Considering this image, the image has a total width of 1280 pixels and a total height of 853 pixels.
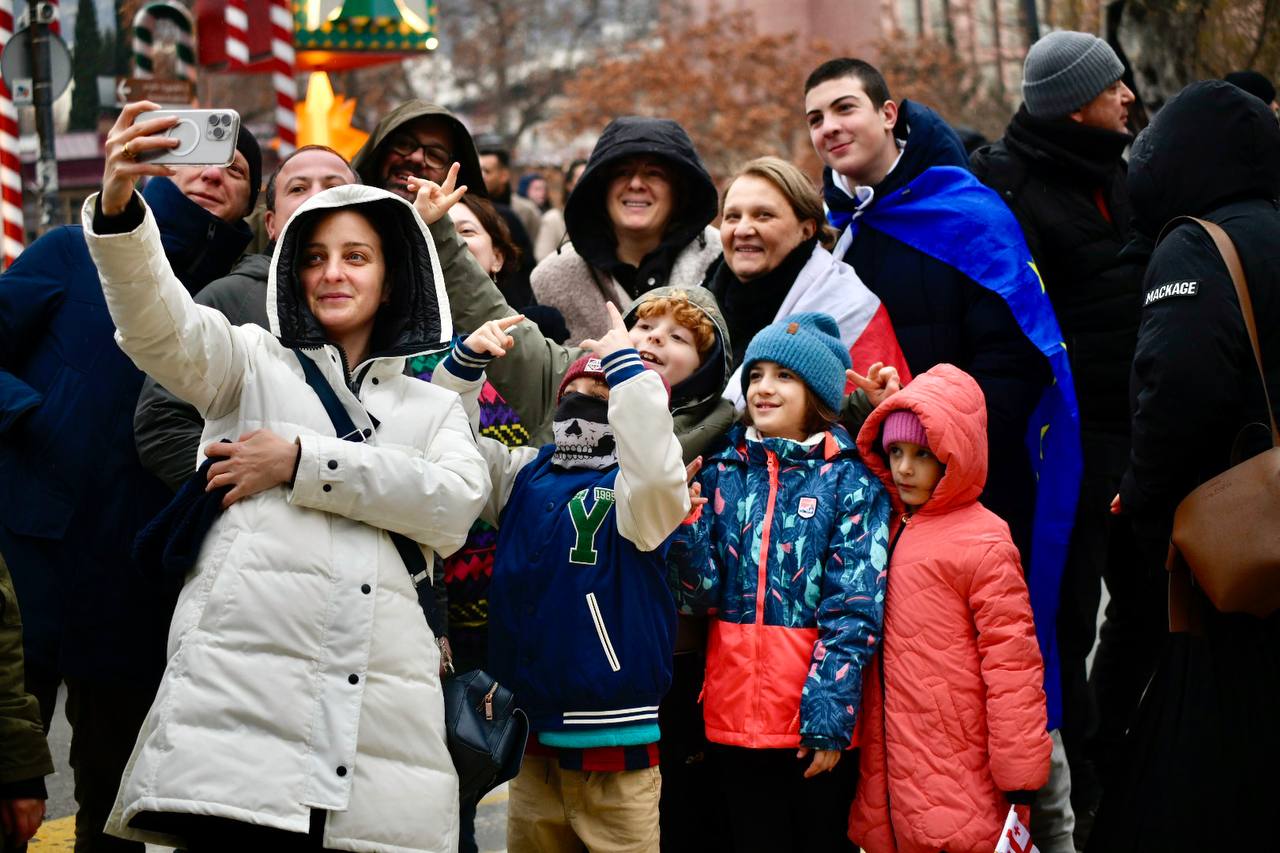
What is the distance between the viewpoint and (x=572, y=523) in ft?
14.6

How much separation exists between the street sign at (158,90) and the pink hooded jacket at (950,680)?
8529 millimetres

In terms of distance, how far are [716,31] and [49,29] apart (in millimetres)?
27512

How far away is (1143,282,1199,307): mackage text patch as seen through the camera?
4.16 metres

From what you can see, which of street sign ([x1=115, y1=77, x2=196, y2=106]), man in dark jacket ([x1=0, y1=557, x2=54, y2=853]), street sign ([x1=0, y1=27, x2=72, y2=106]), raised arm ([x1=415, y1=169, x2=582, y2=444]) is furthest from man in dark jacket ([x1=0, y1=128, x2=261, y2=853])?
street sign ([x1=115, y1=77, x2=196, y2=106])

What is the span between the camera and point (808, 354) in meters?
4.84

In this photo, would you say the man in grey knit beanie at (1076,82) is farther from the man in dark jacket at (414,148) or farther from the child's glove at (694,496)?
the child's glove at (694,496)

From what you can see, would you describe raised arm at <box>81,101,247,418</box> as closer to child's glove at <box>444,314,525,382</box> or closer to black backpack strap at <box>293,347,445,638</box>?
black backpack strap at <box>293,347,445,638</box>

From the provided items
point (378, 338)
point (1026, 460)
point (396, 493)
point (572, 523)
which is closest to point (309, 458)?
point (396, 493)

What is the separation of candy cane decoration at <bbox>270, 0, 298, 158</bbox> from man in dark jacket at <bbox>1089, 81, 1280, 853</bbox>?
10729 mm

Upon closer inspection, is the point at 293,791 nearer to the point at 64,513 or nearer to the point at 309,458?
the point at 309,458

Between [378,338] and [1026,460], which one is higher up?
[378,338]

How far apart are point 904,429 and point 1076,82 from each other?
198 cm

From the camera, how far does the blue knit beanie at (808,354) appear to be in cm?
483

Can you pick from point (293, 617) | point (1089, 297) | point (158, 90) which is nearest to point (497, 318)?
point (293, 617)
